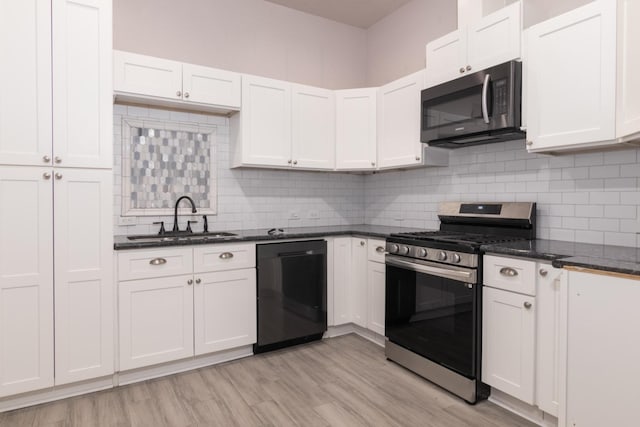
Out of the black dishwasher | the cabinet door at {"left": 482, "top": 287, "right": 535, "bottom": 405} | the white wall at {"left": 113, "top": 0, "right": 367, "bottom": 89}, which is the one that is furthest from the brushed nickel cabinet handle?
the white wall at {"left": 113, "top": 0, "right": 367, "bottom": 89}

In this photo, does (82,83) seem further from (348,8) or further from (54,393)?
(348,8)

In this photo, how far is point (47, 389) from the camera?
2396 millimetres

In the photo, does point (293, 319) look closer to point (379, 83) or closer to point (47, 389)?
point (47, 389)

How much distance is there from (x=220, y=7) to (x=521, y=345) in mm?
3492

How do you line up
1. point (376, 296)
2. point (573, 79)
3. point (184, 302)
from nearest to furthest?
point (573, 79), point (184, 302), point (376, 296)

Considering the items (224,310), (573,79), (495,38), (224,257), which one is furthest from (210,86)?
(573,79)

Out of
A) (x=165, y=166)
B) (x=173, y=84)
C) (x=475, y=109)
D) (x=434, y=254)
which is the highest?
(x=173, y=84)

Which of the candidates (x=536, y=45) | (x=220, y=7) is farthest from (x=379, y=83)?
(x=536, y=45)

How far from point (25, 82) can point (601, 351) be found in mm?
3253

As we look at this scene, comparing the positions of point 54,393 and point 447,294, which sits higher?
point 447,294

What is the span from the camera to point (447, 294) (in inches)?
98.3

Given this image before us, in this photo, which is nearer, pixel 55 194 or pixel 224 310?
pixel 55 194

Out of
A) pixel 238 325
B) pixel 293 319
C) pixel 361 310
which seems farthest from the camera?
pixel 361 310

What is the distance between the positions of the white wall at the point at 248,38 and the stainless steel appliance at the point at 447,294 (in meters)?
2.05
